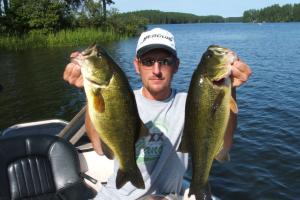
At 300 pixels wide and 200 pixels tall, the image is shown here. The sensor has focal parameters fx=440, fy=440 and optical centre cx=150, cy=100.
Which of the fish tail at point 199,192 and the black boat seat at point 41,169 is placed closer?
the fish tail at point 199,192

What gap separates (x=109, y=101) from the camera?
10.0ft

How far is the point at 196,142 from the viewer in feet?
10.8

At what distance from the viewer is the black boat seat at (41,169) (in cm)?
583

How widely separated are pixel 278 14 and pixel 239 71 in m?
Result: 171

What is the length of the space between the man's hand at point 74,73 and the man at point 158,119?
734 millimetres

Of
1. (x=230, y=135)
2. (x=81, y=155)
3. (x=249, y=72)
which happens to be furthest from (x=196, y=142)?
(x=81, y=155)

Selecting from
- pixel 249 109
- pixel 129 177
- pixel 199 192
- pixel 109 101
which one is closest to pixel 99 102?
pixel 109 101

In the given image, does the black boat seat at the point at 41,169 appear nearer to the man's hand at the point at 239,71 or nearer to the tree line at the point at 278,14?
the man's hand at the point at 239,71

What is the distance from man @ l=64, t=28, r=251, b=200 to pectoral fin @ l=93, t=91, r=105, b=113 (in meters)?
0.75

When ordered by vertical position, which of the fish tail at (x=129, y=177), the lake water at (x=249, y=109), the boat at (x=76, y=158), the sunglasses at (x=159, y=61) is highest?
the sunglasses at (x=159, y=61)

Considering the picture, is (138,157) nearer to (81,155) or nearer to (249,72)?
(249,72)

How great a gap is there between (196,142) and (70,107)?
46.5 feet

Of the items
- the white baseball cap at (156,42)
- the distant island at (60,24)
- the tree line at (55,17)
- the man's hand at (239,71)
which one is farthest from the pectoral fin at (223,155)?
the tree line at (55,17)

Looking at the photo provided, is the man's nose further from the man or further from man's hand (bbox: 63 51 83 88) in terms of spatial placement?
man's hand (bbox: 63 51 83 88)
